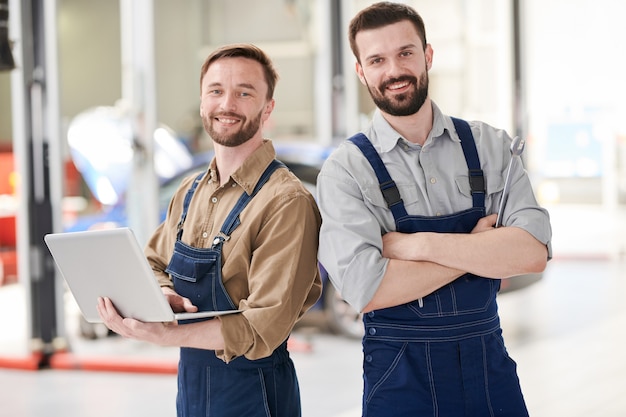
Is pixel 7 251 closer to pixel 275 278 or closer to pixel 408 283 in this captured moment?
pixel 275 278

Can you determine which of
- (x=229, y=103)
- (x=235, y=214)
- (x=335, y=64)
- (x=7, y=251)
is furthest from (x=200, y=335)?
(x=7, y=251)

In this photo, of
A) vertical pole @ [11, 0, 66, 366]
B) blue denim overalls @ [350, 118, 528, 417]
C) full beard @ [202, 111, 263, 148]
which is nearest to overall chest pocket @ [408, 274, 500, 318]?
blue denim overalls @ [350, 118, 528, 417]

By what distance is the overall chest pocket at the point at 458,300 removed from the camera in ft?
6.44

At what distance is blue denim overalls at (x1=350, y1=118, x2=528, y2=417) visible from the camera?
1.94 meters

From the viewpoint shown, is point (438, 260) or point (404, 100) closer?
point (438, 260)

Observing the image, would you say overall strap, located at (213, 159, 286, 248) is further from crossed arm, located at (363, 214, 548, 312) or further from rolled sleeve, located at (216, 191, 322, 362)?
crossed arm, located at (363, 214, 548, 312)

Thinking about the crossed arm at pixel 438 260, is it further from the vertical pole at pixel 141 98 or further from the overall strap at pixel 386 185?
the vertical pole at pixel 141 98

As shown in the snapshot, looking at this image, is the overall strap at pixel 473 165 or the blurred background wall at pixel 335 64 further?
the blurred background wall at pixel 335 64

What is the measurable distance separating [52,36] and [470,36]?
4.34m

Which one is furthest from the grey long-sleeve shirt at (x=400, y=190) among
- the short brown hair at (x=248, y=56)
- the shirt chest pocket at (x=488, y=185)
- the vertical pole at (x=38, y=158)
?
the vertical pole at (x=38, y=158)

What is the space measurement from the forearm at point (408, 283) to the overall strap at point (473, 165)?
0.19 metres

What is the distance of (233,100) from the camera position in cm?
208

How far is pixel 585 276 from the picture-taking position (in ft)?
Result: 28.9

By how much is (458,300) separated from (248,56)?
705 millimetres
